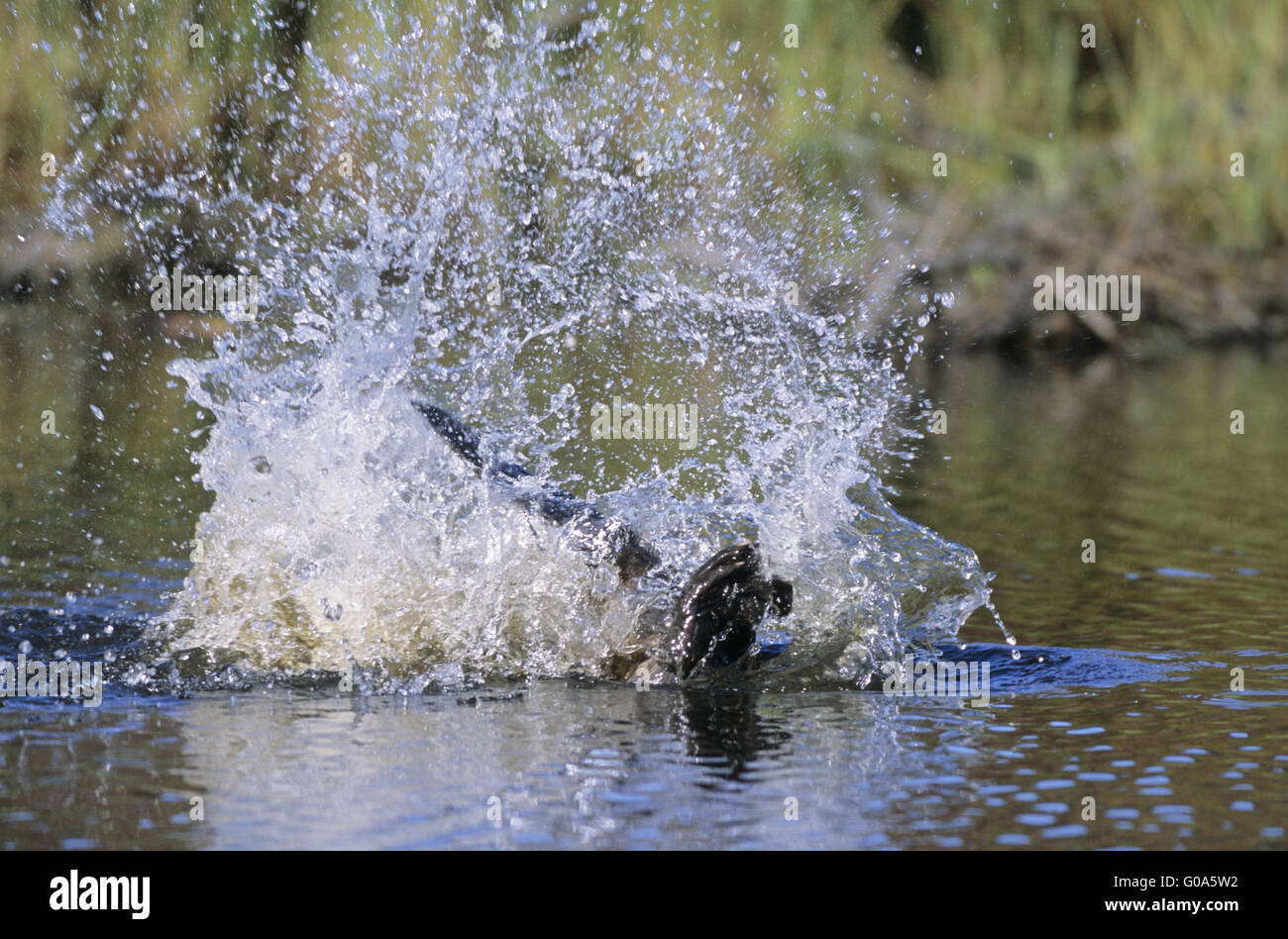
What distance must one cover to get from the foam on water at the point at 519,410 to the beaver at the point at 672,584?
0.26 feet

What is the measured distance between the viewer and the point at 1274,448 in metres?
12.9

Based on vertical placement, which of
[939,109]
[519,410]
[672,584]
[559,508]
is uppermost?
[939,109]

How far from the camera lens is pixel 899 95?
2081 centimetres

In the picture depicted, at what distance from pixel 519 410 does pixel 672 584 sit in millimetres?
2199

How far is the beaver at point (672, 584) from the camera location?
618cm

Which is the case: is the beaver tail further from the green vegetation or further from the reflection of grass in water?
the green vegetation

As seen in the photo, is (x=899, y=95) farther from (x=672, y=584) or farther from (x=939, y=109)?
(x=672, y=584)

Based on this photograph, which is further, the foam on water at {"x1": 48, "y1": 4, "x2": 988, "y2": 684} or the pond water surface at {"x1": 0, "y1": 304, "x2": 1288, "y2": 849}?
the foam on water at {"x1": 48, "y1": 4, "x2": 988, "y2": 684}

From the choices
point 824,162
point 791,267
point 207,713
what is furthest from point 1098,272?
point 207,713

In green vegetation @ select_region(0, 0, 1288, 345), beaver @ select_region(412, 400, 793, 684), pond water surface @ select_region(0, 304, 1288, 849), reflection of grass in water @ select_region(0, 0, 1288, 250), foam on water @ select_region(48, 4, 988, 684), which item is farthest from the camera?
green vegetation @ select_region(0, 0, 1288, 345)

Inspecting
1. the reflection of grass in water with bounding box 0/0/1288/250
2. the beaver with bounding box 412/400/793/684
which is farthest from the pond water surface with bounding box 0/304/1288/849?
the reflection of grass in water with bounding box 0/0/1288/250

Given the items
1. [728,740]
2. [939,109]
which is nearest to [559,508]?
[728,740]

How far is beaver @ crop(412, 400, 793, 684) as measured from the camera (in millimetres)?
6180

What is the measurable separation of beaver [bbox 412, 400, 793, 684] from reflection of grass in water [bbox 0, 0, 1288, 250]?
11.7 metres
